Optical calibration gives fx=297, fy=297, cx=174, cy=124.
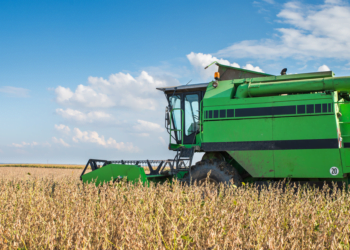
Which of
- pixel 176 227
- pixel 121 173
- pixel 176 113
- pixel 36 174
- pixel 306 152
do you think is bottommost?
pixel 36 174

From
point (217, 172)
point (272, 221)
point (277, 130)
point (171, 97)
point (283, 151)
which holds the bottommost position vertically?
point (272, 221)

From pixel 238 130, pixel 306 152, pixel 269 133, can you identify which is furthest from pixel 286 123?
pixel 238 130

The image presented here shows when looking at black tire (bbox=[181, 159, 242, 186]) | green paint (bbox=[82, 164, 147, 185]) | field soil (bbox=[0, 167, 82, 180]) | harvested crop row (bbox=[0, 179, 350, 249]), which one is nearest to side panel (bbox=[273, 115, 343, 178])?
black tire (bbox=[181, 159, 242, 186])

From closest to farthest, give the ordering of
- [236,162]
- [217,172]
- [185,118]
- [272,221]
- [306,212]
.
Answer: [272,221], [306,212], [217,172], [236,162], [185,118]

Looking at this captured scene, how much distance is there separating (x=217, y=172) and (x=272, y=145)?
4.45 ft

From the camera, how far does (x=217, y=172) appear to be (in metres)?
6.73

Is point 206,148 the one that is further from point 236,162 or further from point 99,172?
point 99,172

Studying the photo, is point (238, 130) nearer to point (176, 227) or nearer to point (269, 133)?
point (269, 133)

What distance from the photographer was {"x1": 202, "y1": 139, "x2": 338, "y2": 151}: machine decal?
20.5 feet

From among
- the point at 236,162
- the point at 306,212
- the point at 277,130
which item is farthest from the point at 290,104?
the point at 306,212

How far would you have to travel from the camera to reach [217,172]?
673 cm

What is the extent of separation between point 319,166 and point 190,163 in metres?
2.80

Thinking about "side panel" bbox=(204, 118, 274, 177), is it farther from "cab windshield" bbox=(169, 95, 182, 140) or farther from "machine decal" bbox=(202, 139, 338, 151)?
"cab windshield" bbox=(169, 95, 182, 140)

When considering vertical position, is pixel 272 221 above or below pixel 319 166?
below
